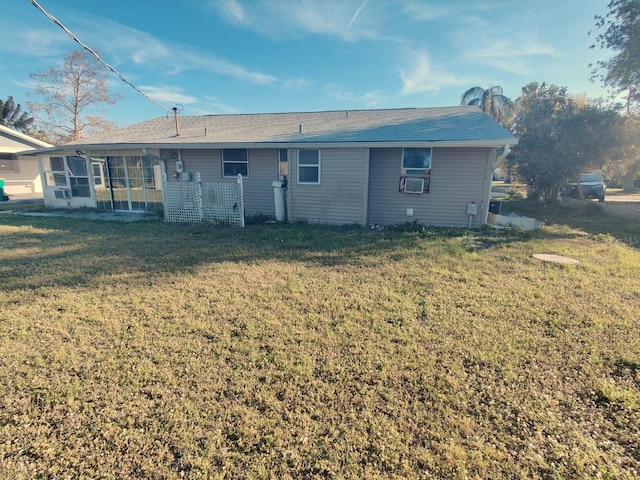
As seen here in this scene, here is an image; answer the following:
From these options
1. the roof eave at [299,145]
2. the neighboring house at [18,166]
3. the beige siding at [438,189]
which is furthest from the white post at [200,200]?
the neighboring house at [18,166]

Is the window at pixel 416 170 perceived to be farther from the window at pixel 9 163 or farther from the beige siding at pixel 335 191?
the window at pixel 9 163

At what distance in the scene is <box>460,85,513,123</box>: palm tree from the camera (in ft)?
83.6

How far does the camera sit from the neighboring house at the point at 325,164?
8672mm

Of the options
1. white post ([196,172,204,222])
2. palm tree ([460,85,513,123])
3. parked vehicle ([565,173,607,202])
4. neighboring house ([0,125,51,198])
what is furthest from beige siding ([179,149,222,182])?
palm tree ([460,85,513,123])

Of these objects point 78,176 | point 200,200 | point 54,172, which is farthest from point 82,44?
point 54,172

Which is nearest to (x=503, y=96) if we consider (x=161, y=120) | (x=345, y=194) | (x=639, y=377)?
(x=345, y=194)

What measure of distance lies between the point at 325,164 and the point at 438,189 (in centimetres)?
343

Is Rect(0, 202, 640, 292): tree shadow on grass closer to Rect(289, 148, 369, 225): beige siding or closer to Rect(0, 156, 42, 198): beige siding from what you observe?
Rect(289, 148, 369, 225): beige siding

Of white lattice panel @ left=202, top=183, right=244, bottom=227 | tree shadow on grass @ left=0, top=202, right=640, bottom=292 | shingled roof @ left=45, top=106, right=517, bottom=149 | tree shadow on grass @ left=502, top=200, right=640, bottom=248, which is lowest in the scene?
tree shadow on grass @ left=0, top=202, right=640, bottom=292

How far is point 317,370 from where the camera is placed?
2.68 m

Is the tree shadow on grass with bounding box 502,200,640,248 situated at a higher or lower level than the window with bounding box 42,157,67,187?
lower

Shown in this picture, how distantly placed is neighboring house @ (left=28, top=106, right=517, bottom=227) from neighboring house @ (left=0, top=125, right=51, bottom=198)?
8.42 meters

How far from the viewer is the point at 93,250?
630 centimetres

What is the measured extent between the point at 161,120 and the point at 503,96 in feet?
88.0
